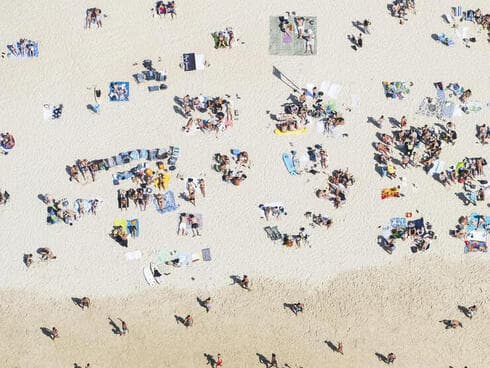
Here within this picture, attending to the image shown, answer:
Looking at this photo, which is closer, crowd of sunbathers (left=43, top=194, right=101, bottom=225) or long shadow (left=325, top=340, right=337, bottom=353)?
long shadow (left=325, top=340, right=337, bottom=353)

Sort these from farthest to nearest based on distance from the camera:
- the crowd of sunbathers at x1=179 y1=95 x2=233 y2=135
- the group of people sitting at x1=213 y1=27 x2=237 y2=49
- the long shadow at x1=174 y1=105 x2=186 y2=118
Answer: the group of people sitting at x1=213 y1=27 x2=237 y2=49, the long shadow at x1=174 y1=105 x2=186 y2=118, the crowd of sunbathers at x1=179 y1=95 x2=233 y2=135

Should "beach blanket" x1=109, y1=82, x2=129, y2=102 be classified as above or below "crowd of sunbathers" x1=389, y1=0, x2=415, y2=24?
below

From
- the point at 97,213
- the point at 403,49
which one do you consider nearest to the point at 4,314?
the point at 97,213

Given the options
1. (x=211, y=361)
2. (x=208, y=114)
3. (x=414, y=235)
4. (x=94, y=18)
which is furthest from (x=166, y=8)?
(x=211, y=361)

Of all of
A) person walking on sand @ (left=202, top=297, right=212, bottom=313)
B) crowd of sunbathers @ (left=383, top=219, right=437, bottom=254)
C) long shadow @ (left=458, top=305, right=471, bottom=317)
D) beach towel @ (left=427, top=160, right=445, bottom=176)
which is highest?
beach towel @ (left=427, top=160, right=445, bottom=176)

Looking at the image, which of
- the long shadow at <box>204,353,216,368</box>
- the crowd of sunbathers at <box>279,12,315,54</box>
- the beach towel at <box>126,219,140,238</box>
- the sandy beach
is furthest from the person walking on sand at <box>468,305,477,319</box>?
the beach towel at <box>126,219,140,238</box>

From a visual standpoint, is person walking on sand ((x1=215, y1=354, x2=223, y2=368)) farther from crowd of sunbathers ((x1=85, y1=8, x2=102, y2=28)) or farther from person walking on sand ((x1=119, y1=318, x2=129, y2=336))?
crowd of sunbathers ((x1=85, y1=8, x2=102, y2=28))

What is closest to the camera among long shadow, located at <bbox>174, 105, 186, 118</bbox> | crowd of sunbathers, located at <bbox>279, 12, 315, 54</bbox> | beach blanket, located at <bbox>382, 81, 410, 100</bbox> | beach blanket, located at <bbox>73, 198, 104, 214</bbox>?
beach blanket, located at <bbox>73, 198, 104, 214</bbox>

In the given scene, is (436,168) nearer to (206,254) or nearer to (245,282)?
(245,282)
